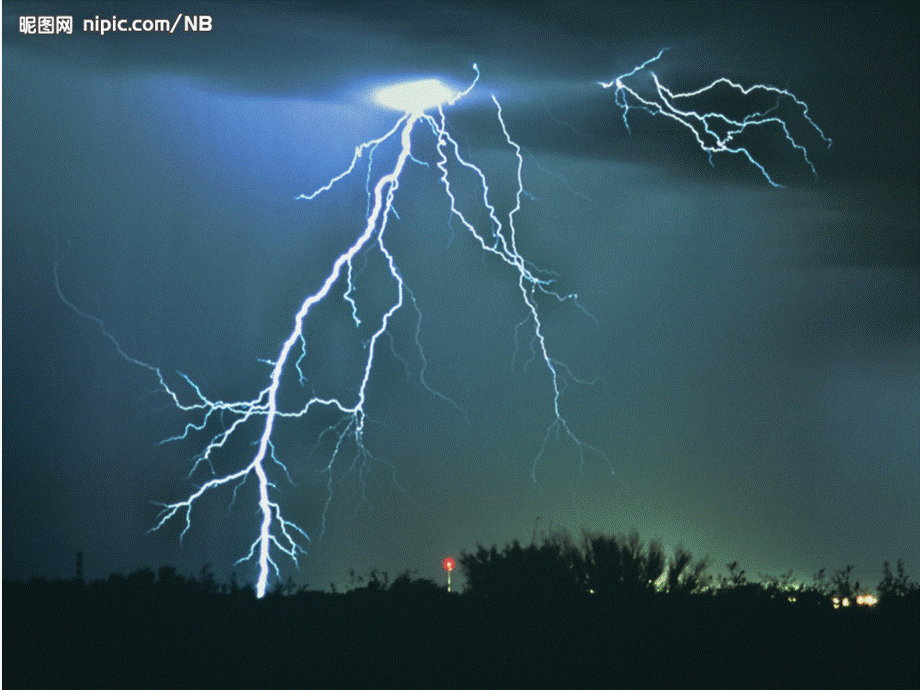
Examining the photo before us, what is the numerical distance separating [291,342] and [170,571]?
4552mm

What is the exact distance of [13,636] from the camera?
8.74 meters

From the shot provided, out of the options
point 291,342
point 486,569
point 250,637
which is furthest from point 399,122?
point 250,637

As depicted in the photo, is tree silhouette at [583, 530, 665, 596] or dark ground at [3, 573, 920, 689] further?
tree silhouette at [583, 530, 665, 596]

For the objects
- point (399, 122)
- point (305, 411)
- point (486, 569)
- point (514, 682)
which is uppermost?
point (399, 122)

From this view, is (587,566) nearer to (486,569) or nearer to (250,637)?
(486,569)

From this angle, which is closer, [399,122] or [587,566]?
[587,566]

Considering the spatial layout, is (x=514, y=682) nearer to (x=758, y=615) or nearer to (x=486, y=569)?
(x=758, y=615)

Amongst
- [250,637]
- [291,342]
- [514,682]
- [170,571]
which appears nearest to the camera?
[514,682]

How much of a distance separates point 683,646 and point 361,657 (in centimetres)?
215

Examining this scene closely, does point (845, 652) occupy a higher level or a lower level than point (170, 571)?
lower

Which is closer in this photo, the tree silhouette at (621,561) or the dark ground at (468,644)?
the dark ground at (468,644)

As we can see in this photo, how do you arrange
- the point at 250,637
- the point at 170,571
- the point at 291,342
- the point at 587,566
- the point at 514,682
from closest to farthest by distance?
the point at 514,682 → the point at 250,637 → the point at 170,571 → the point at 587,566 → the point at 291,342

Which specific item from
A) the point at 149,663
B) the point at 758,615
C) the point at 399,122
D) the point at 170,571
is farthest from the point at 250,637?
the point at 399,122

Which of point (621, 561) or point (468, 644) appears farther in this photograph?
point (621, 561)
